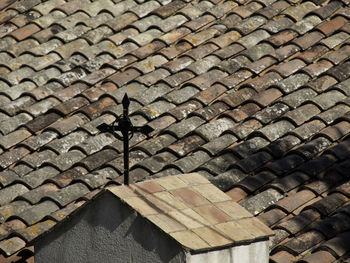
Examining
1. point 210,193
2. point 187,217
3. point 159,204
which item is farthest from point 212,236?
point 210,193

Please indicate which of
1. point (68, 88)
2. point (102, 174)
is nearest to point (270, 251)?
point (102, 174)

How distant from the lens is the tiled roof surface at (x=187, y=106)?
Answer: 17.2 feet

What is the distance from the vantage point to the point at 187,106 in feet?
20.7

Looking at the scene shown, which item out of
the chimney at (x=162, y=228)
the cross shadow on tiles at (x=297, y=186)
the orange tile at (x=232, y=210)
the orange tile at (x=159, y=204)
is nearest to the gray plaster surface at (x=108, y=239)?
the chimney at (x=162, y=228)

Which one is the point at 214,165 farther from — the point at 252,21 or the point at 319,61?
the point at 252,21

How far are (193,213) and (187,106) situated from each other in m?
2.12

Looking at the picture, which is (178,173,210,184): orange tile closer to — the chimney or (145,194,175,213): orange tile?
the chimney

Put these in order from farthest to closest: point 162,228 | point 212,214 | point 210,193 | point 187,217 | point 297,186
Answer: point 297,186 → point 210,193 → point 212,214 → point 187,217 → point 162,228

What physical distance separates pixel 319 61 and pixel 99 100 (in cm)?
182

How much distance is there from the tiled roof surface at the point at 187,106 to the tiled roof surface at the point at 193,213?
39 centimetres

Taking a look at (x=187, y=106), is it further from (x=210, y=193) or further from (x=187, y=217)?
(x=187, y=217)

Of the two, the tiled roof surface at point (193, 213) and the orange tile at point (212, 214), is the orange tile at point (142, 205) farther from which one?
the orange tile at point (212, 214)

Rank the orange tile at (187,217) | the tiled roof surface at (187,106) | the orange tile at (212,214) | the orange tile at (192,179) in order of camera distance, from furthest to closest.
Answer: the tiled roof surface at (187,106) → the orange tile at (192,179) → the orange tile at (212,214) → the orange tile at (187,217)

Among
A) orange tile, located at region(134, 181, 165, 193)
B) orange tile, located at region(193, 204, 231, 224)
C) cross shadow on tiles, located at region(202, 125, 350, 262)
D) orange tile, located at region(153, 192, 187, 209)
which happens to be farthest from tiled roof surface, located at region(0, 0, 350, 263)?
orange tile, located at region(134, 181, 165, 193)
